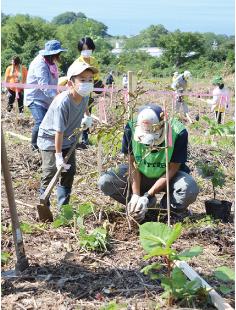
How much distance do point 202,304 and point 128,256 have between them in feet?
2.55

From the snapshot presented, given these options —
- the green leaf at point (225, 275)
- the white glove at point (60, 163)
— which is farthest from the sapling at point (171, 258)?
the white glove at point (60, 163)

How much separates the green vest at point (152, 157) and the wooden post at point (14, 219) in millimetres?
1136

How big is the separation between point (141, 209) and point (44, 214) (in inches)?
28.5

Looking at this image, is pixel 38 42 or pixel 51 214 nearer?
pixel 51 214

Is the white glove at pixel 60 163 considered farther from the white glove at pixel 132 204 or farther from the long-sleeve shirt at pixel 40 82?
the long-sleeve shirt at pixel 40 82

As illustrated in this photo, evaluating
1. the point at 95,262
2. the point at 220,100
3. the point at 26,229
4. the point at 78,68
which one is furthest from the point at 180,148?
the point at 220,100

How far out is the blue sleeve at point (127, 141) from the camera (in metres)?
3.63

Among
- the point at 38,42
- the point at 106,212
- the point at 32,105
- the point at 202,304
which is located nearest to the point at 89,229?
the point at 106,212

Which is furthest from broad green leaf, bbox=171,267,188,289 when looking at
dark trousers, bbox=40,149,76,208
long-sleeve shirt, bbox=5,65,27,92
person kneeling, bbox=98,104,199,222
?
long-sleeve shirt, bbox=5,65,27,92

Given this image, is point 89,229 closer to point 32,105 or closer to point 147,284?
point 147,284

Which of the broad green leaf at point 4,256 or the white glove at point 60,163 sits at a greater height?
the white glove at point 60,163

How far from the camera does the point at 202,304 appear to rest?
2469mm

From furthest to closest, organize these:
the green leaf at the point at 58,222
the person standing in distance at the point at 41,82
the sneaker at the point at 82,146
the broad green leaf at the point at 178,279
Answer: the sneaker at the point at 82,146
the person standing in distance at the point at 41,82
the green leaf at the point at 58,222
the broad green leaf at the point at 178,279

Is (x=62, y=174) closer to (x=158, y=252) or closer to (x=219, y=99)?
(x=158, y=252)
